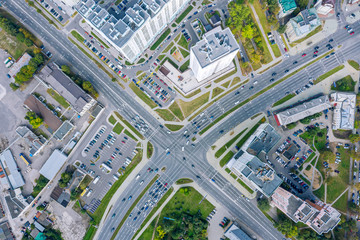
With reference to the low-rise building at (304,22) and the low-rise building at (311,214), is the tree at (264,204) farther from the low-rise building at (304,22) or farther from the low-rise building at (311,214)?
the low-rise building at (304,22)

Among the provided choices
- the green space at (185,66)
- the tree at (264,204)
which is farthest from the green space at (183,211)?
the green space at (185,66)

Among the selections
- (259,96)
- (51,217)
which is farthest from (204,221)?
(51,217)

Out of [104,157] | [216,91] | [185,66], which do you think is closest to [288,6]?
[216,91]

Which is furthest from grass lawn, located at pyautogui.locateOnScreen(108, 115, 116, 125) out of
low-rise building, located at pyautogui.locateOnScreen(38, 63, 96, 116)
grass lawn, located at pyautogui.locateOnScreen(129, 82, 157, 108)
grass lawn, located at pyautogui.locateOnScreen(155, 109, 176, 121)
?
grass lawn, located at pyautogui.locateOnScreen(155, 109, 176, 121)

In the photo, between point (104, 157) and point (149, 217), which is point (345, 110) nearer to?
point (149, 217)

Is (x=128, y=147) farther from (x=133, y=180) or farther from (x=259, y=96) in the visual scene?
(x=259, y=96)

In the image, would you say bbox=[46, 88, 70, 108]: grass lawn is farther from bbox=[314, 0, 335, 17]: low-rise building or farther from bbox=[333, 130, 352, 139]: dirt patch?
bbox=[333, 130, 352, 139]: dirt patch

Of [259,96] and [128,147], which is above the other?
[128,147]
